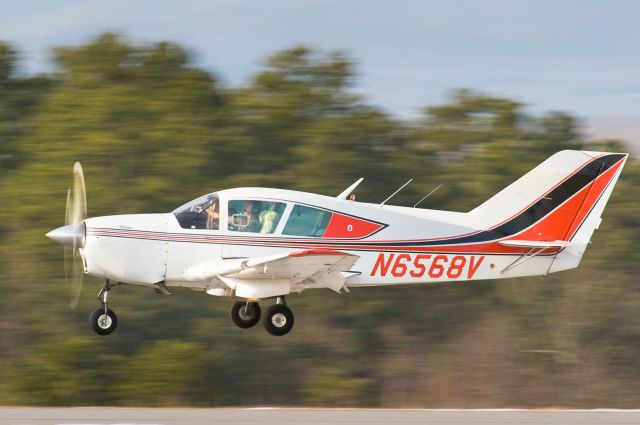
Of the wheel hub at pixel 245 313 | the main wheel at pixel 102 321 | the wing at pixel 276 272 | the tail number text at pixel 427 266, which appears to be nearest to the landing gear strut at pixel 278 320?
the wing at pixel 276 272

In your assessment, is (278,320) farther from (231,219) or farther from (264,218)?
(231,219)

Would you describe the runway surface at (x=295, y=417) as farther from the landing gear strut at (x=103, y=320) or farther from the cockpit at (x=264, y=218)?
the cockpit at (x=264, y=218)

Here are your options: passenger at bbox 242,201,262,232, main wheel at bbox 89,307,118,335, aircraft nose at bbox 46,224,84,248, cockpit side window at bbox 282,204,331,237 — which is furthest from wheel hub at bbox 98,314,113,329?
cockpit side window at bbox 282,204,331,237

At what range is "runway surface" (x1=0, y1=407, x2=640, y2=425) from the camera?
48.3 ft

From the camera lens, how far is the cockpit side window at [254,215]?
13.7m

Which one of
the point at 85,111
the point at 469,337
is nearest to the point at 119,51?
the point at 85,111

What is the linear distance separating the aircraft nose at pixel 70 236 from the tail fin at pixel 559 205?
547cm

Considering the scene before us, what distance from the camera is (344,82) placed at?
32.2 m

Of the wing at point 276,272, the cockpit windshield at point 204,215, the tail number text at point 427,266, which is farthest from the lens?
the tail number text at point 427,266

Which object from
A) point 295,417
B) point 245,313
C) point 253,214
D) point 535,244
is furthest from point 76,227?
point 535,244

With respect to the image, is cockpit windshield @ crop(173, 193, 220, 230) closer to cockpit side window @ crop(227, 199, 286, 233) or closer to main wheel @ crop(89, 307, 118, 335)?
cockpit side window @ crop(227, 199, 286, 233)

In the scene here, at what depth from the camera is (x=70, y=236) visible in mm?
13680

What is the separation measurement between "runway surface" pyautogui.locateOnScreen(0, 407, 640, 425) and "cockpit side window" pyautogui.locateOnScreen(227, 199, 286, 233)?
2891 millimetres

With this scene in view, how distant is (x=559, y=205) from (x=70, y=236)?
6998 millimetres
